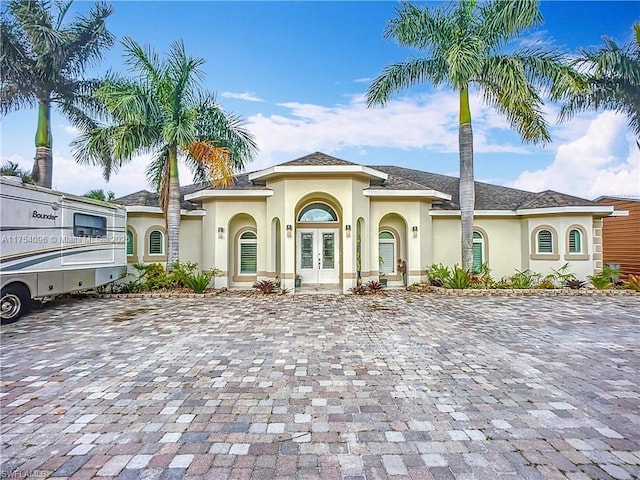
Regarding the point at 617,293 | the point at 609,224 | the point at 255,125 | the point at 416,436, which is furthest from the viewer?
the point at 609,224

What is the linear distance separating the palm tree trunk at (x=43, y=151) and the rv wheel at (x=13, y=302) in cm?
783

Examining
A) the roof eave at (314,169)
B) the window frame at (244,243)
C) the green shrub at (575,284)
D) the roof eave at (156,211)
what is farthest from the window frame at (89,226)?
the green shrub at (575,284)

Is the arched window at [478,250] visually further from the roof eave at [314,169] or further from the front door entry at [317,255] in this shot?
the roof eave at [314,169]

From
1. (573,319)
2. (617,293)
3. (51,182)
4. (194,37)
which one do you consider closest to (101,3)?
(194,37)

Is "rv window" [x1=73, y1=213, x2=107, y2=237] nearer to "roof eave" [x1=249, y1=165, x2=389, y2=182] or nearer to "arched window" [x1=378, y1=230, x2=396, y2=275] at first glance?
"roof eave" [x1=249, y1=165, x2=389, y2=182]

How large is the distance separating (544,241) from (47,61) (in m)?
22.0

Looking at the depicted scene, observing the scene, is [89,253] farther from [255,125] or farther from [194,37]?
[194,37]

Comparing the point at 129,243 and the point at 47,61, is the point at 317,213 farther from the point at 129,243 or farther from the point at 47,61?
the point at 47,61

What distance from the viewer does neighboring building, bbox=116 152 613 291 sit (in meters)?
12.2

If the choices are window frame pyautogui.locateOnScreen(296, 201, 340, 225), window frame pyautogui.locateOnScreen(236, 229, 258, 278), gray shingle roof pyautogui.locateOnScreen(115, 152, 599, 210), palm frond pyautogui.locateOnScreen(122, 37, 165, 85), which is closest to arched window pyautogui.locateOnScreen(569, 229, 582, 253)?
gray shingle roof pyautogui.locateOnScreen(115, 152, 599, 210)

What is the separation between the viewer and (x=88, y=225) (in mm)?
9891

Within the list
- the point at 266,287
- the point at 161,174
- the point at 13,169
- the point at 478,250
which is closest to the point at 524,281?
the point at 478,250

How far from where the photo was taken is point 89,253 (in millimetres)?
9836

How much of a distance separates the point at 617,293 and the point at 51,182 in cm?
2306
